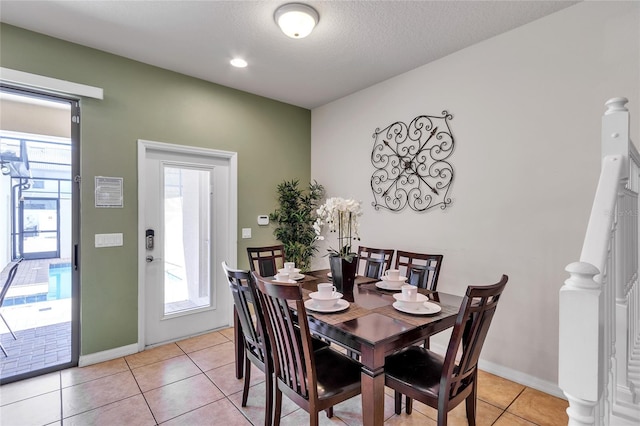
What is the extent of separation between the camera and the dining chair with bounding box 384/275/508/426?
4.96 feet

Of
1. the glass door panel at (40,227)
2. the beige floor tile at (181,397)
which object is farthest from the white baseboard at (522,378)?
the glass door panel at (40,227)

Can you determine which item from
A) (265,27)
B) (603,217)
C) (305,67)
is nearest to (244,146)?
(305,67)

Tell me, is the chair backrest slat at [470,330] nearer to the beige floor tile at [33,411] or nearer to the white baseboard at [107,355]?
the beige floor tile at [33,411]

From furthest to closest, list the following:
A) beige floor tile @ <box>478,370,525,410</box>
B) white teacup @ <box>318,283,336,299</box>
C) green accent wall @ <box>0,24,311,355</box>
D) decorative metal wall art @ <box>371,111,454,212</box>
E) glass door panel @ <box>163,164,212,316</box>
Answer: glass door panel @ <box>163,164,212,316</box>
decorative metal wall art @ <box>371,111,454,212</box>
green accent wall @ <box>0,24,311,355</box>
beige floor tile @ <box>478,370,525,410</box>
white teacup @ <box>318,283,336,299</box>

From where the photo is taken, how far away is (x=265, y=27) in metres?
2.52

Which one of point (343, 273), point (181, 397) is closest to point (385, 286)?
point (343, 273)

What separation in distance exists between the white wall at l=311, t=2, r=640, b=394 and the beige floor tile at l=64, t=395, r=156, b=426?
8.54ft

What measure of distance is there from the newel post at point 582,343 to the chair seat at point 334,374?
3.54 feet

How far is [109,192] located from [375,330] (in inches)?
110

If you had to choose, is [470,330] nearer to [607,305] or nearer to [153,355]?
[607,305]

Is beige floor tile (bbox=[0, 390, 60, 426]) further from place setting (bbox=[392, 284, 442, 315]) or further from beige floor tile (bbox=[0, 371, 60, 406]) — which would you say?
place setting (bbox=[392, 284, 442, 315])

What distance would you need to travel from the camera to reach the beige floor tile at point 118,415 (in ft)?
6.77

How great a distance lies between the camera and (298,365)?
5.29 ft

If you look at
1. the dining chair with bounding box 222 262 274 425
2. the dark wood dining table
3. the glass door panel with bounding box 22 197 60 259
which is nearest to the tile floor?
the dining chair with bounding box 222 262 274 425
